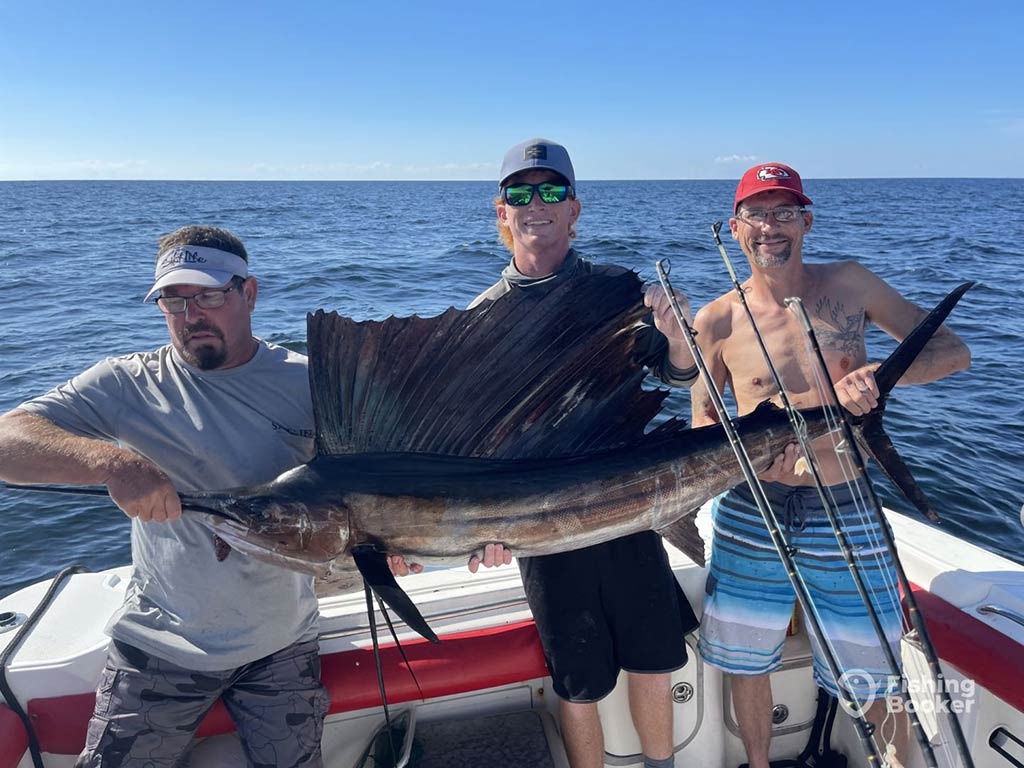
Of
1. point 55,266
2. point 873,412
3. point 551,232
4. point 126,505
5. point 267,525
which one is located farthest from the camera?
point 55,266

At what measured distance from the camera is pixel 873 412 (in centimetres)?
198

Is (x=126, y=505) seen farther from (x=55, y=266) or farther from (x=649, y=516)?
(x=55, y=266)

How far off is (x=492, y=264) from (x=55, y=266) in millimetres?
9773

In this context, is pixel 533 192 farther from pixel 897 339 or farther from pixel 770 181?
pixel 897 339

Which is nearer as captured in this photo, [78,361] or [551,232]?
[551,232]

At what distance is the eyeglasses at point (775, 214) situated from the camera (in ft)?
7.71

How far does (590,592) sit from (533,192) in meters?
1.19

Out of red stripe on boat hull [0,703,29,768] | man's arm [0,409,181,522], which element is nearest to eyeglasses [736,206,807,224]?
man's arm [0,409,181,522]

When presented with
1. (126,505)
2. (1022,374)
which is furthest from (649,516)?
(1022,374)

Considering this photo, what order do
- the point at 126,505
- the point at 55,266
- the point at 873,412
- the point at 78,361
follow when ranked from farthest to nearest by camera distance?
the point at 55,266, the point at 78,361, the point at 873,412, the point at 126,505

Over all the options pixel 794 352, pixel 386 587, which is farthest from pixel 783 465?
pixel 386 587

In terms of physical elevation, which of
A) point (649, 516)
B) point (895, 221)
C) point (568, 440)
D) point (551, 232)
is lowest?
point (895, 221)

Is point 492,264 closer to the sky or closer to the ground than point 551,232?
closer to the ground

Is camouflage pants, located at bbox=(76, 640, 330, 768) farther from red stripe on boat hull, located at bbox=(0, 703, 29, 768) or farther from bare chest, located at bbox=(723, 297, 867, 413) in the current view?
bare chest, located at bbox=(723, 297, 867, 413)
